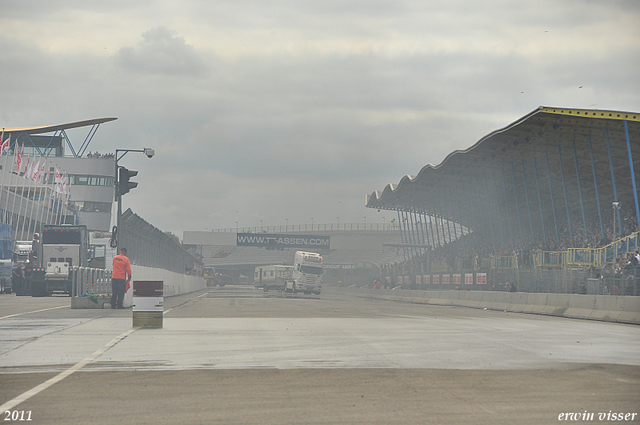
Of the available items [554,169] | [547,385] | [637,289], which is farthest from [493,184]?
[547,385]

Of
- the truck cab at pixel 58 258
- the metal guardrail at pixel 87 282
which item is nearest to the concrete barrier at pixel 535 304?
the metal guardrail at pixel 87 282

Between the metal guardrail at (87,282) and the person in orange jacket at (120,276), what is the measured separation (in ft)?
5.14

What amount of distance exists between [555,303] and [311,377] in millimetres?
19974

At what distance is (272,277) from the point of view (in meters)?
73.9

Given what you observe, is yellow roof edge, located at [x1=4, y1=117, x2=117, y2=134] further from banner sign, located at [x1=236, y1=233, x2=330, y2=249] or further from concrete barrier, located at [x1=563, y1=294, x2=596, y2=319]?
concrete barrier, located at [x1=563, y1=294, x2=596, y2=319]

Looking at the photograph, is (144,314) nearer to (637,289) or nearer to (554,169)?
(637,289)

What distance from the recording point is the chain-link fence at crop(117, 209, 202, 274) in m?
26.2

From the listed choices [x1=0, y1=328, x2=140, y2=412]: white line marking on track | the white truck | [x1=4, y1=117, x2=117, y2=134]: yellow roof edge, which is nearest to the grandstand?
the white truck

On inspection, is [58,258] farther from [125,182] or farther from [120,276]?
[120,276]

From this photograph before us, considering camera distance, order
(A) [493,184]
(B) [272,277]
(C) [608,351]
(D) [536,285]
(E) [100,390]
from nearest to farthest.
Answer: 1. (E) [100,390]
2. (C) [608,351]
3. (D) [536,285]
4. (A) [493,184]
5. (B) [272,277]

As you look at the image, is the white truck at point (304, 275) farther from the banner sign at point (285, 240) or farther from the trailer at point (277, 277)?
the banner sign at point (285, 240)

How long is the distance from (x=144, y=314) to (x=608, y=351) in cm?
903

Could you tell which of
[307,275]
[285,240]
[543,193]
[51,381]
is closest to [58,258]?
[307,275]

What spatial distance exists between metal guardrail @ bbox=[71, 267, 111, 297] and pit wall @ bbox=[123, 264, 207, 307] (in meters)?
1.17
